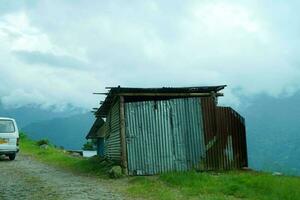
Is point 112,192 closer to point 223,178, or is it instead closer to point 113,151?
point 223,178

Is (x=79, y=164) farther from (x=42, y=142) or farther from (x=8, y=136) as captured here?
(x=42, y=142)

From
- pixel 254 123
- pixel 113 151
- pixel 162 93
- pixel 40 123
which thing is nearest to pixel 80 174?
pixel 113 151

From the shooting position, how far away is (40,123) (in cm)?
18325

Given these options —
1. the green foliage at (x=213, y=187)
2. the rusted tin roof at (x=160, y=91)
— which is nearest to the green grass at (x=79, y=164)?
the rusted tin roof at (x=160, y=91)

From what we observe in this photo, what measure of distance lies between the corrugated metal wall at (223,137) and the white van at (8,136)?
32.0ft

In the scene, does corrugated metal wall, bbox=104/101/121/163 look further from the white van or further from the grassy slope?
the white van

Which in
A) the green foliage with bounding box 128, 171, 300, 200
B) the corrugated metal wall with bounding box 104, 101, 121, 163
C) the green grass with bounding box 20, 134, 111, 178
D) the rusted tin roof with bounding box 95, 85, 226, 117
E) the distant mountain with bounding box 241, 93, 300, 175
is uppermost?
the distant mountain with bounding box 241, 93, 300, 175

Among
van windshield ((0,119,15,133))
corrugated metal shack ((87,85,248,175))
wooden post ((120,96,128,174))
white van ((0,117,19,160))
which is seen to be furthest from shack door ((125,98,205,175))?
van windshield ((0,119,15,133))

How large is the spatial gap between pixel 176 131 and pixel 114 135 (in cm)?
340

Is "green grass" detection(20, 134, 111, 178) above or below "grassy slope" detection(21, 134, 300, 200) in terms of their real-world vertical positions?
above

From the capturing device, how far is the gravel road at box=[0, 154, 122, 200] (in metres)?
13.0

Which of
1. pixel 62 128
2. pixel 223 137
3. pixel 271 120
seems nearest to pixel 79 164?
pixel 223 137

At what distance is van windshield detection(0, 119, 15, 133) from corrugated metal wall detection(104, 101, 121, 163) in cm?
457

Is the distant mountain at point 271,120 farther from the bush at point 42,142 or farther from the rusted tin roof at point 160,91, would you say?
the rusted tin roof at point 160,91
